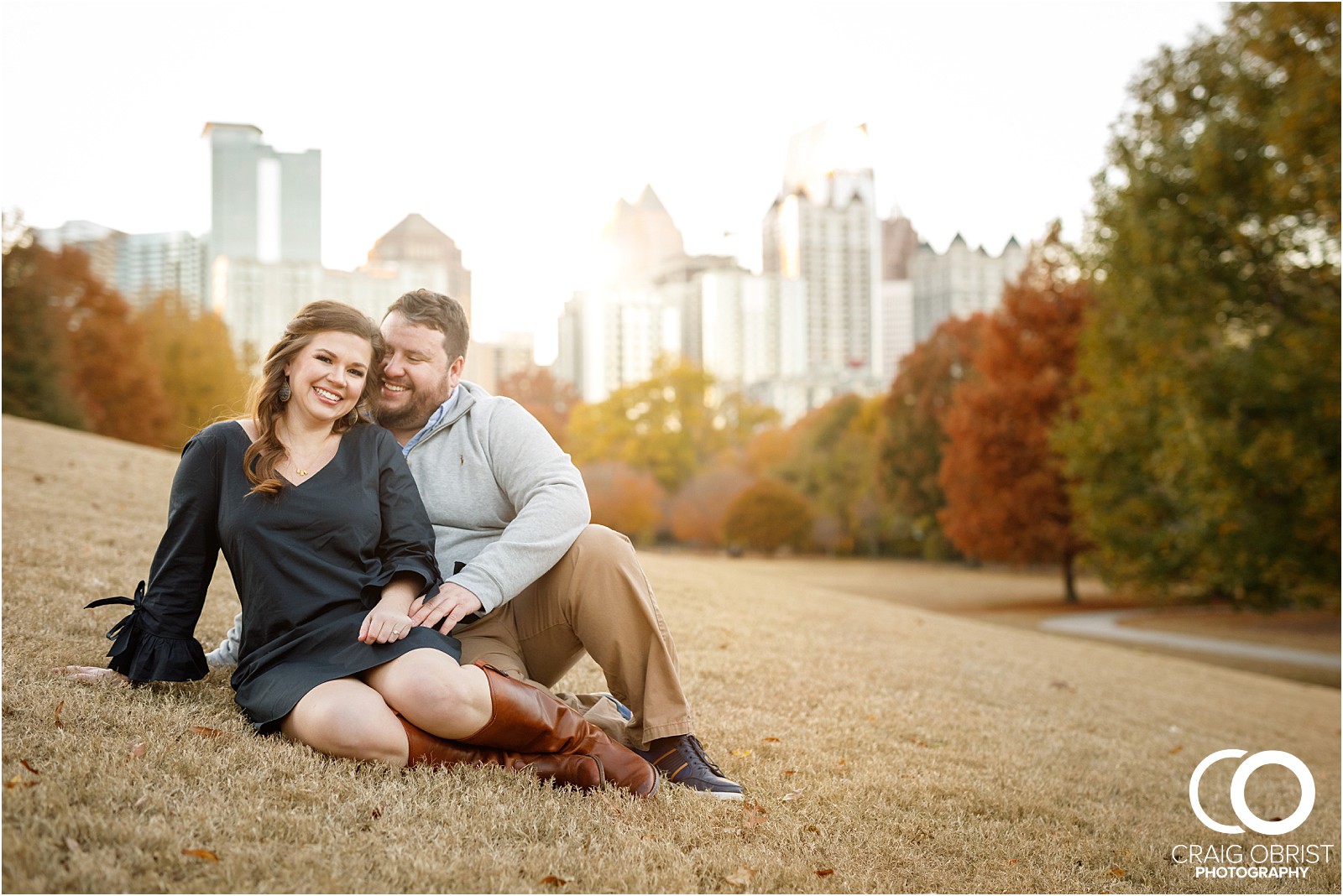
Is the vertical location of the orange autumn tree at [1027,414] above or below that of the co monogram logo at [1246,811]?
above

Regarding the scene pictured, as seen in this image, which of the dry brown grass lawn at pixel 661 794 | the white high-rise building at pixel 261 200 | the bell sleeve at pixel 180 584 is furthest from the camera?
the white high-rise building at pixel 261 200

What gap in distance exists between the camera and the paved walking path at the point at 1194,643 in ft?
54.9

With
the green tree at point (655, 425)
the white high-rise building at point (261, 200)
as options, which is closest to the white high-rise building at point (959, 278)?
the white high-rise building at point (261, 200)

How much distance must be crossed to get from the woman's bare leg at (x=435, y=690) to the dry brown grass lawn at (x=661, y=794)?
192 millimetres

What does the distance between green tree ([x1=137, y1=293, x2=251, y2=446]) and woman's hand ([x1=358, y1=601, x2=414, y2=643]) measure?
2783cm

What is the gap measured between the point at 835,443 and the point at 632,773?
43.7 metres

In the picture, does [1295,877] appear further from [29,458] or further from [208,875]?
[29,458]

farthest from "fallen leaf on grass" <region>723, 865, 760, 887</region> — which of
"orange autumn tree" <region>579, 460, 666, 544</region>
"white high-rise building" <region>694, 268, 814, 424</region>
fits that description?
"white high-rise building" <region>694, 268, 814, 424</region>

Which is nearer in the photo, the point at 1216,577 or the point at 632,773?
the point at 632,773

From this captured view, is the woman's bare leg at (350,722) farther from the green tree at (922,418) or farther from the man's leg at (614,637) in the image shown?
the green tree at (922,418)

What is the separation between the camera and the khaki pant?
11.0 ft

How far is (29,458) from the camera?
1062cm

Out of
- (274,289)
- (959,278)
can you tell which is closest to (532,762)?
(274,289)

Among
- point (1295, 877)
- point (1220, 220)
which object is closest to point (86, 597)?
point (1295, 877)
